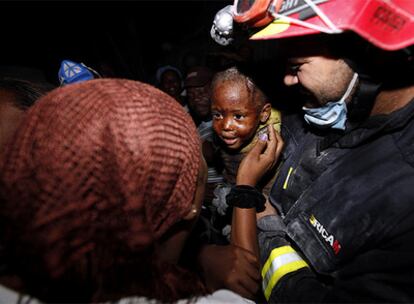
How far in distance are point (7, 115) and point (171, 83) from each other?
13.3 feet

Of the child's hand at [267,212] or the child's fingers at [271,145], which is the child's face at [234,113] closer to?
the child's fingers at [271,145]

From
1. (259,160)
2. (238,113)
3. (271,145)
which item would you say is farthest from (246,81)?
(259,160)

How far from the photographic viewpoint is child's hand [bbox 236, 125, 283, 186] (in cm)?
214

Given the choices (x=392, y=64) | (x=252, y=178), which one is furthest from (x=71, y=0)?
(x=392, y=64)

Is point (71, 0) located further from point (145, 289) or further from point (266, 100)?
point (145, 289)

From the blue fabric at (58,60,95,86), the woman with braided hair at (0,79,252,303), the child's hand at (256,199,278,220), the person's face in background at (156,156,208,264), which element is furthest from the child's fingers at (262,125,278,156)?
the blue fabric at (58,60,95,86)

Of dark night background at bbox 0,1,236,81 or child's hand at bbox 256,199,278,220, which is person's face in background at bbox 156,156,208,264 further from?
dark night background at bbox 0,1,236,81

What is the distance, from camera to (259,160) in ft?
7.29

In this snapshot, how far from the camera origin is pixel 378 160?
152 centimetres

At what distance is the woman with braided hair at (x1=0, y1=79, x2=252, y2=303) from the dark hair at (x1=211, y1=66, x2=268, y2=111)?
161 cm

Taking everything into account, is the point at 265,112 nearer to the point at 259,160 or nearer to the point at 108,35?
the point at 259,160

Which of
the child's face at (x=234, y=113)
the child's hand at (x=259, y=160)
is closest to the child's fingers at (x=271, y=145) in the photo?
the child's hand at (x=259, y=160)

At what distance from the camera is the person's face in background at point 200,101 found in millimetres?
4155

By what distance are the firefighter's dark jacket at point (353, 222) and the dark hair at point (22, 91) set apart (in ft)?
5.65
